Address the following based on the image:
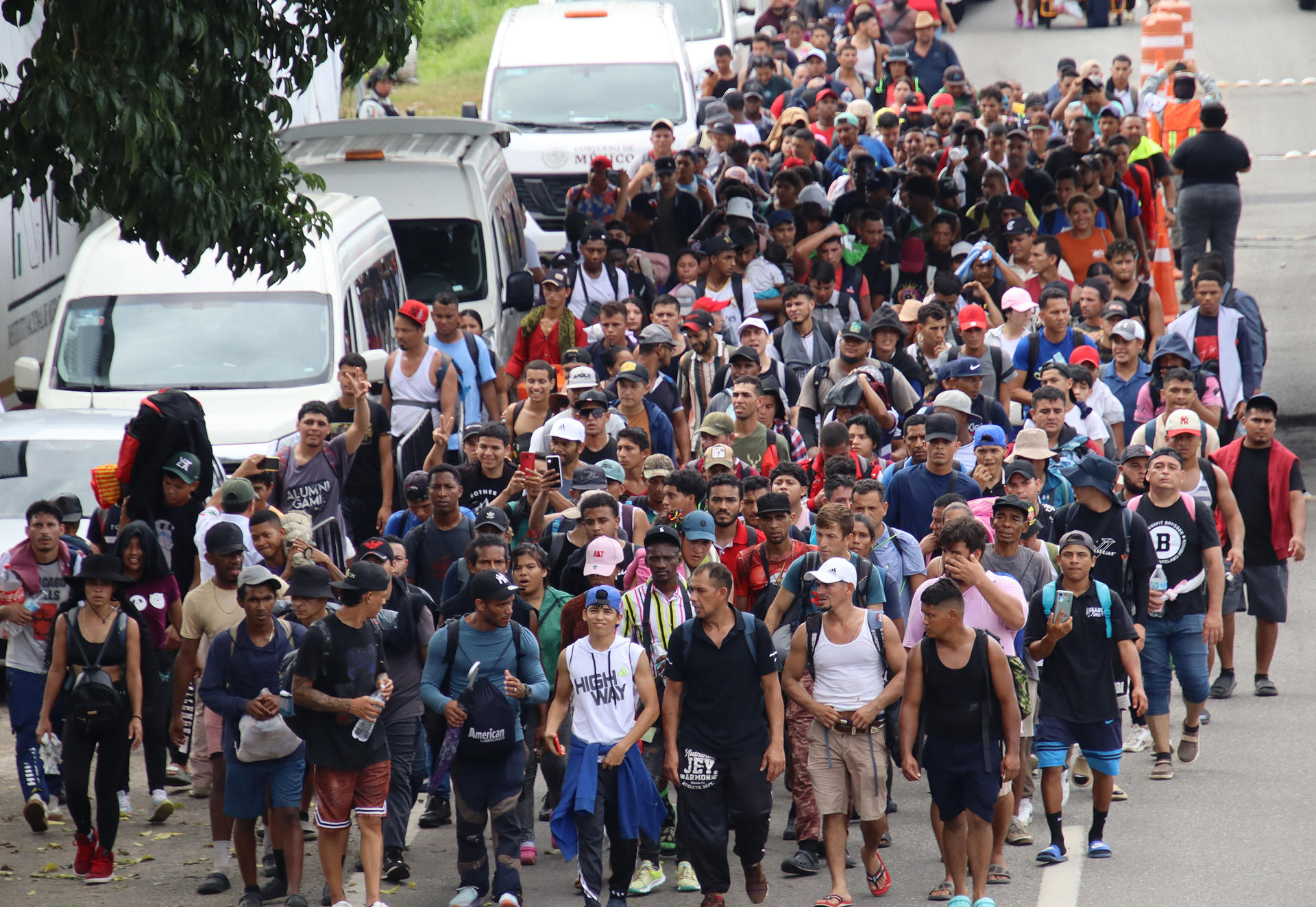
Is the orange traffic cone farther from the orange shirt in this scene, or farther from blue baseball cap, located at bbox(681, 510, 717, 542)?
blue baseball cap, located at bbox(681, 510, 717, 542)

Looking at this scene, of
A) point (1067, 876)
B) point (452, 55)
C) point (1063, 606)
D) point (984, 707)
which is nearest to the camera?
point (984, 707)

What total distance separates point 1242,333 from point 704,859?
740 cm

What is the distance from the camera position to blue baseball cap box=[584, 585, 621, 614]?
880cm

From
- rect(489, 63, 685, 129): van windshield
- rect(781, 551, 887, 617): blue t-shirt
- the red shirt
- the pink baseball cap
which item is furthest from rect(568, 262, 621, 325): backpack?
rect(781, 551, 887, 617): blue t-shirt

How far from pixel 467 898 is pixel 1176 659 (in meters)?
4.48

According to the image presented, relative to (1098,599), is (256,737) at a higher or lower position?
lower

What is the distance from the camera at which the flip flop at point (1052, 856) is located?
897 cm

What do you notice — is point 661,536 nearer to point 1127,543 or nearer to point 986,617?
point 986,617

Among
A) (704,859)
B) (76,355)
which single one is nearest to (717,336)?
(76,355)

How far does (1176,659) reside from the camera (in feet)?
34.3

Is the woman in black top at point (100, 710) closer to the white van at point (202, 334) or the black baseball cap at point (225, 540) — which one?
the black baseball cap at point (225, 540)

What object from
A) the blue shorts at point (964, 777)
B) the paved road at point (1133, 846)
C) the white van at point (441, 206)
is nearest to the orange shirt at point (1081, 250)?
the paved road at point (1133, 846)

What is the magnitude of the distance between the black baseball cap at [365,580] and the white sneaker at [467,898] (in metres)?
1.52

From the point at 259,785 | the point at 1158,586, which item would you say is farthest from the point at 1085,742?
the point at 259,785
